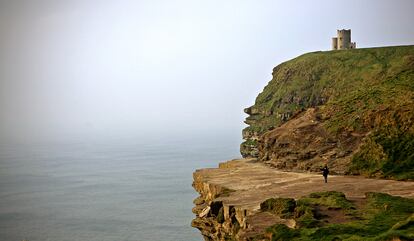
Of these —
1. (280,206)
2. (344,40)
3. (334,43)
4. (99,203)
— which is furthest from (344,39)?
(280,206)

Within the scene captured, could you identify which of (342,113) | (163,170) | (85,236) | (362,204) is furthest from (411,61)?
(163,170)

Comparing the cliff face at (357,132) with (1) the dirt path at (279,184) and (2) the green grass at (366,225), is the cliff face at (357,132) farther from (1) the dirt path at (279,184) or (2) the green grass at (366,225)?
(2) the green grass at (366,225)

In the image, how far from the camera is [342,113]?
50.7 m

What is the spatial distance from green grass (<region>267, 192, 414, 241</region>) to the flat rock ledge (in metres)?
1.90

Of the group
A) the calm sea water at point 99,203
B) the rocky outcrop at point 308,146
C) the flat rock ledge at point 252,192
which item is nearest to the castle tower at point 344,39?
the rocky outcrop at point 308,146

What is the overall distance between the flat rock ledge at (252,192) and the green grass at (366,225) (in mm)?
1902

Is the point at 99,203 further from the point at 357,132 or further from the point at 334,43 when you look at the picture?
the point at 357,132

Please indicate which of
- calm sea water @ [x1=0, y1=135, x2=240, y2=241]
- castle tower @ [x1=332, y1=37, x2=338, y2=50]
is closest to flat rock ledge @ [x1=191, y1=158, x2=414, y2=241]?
calm sea water @ [x1=0, y1=135, x2=240, y2=241]

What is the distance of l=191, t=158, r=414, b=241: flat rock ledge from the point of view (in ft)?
94.8

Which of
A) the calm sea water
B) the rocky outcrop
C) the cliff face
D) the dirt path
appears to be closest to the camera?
the dirt path

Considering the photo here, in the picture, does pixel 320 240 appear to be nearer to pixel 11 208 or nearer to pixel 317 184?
A: pixel 317 184

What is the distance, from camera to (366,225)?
23141 millimetres

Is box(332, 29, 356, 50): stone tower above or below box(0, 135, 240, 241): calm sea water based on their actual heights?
above

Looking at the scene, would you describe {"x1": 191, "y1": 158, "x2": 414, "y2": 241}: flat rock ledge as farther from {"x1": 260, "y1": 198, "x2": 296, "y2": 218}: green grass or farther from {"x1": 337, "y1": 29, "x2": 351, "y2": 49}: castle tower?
{"x1": 337, "y1": 29, "x2": 351, "y2": 49}: castle tower
